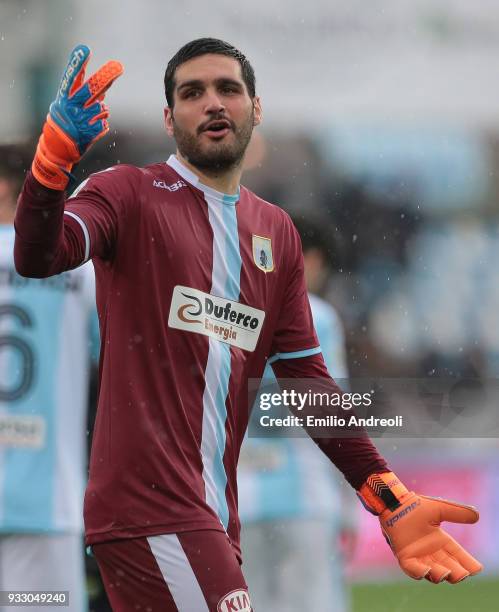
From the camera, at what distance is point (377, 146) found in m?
11.4

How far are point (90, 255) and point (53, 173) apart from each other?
0.33 m

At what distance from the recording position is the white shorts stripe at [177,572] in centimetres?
308

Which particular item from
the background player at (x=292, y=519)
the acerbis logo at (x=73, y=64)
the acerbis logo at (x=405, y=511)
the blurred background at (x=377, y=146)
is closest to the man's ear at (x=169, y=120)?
the acerbis logo at (x=73, y=64)

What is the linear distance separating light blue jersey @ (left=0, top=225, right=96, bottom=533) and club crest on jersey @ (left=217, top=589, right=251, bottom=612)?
5.41ft

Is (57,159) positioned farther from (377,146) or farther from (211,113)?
(377,146)

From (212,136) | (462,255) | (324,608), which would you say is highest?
(462,255)

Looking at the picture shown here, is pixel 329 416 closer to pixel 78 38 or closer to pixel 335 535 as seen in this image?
pixel 335 535

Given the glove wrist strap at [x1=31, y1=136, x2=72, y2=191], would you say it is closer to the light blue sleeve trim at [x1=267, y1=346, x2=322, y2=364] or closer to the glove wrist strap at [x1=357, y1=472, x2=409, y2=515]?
the light blue sleeve trim at [x1=267, y1=346, x2=322, y2=364]

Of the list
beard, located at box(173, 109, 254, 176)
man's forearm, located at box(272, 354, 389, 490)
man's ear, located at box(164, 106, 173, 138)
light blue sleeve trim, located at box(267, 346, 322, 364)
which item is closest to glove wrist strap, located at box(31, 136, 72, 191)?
beard, located at box(173, 109, 254, 176)

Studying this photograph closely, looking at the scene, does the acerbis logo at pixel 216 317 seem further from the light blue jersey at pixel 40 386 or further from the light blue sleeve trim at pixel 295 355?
the light blue jersey at pixel 40 386

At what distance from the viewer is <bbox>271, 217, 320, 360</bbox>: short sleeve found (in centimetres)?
364

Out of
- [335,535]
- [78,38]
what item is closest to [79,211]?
[335,535]

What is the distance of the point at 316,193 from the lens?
421 inches

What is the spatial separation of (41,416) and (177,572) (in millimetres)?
1609
